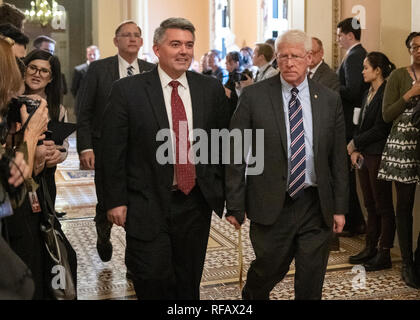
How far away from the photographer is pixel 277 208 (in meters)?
3.34

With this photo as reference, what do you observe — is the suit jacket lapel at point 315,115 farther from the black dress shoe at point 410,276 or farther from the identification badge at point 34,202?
the black dress shoe at point 410,276

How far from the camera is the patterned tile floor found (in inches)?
175

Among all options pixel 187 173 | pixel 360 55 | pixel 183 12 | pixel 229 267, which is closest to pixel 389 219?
pixel 229 267

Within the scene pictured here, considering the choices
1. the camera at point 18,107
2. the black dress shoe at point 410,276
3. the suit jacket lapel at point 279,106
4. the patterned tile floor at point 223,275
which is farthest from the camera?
the black dress shoe at point 410,276

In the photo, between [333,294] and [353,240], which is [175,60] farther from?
[353,240]

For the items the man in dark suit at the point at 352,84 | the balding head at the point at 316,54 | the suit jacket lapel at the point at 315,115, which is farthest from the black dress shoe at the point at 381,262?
the suit jacket lapel at the point at 315,115

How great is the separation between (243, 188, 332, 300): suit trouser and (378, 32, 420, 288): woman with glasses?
156 centimetres

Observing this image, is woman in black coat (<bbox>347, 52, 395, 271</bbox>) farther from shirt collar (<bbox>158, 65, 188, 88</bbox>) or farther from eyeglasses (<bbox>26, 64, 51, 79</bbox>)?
eyeglasses (<bbox>26, 64, 51, 79</bbox>)

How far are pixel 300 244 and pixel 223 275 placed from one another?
163cm

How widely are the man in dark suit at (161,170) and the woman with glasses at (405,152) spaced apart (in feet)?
6.55

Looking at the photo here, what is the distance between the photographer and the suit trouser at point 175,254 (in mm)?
3232

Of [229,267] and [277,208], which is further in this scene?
[229,267]

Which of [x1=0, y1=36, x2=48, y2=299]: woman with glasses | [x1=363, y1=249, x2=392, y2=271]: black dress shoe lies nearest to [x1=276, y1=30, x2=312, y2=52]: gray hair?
[x1=0, y1=36, x2=48, y2=299]: woman with glasses

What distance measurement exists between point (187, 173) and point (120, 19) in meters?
10.9
